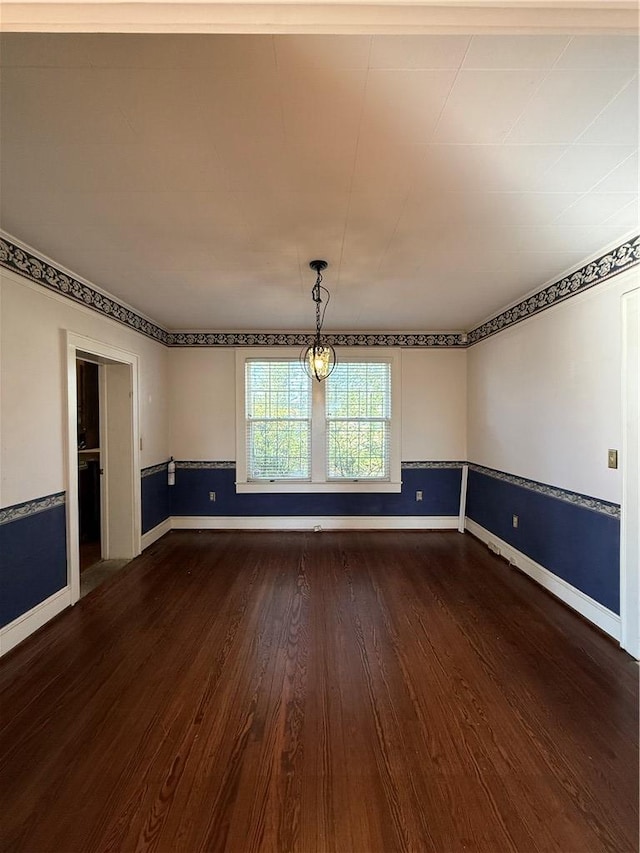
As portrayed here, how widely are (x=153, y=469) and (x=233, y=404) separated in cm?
122

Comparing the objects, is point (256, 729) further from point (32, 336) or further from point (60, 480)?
point (32, 336)

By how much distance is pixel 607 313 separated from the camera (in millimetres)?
2420

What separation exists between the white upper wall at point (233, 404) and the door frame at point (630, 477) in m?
2.40

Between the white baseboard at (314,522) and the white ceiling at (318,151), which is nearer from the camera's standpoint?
the white ceiling at (318,151)

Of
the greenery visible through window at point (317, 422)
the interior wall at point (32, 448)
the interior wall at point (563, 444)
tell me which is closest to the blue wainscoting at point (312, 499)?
the greenery visible through window at point (317, 422)

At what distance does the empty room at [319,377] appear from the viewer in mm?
1165

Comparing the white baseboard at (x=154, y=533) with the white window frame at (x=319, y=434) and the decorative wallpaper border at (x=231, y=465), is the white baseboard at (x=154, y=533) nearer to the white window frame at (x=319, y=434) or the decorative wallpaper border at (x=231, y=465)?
the decorative wallpaper border at (x=231, y=465)

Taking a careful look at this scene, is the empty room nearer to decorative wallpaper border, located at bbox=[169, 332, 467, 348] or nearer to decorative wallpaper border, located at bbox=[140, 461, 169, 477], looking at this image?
decorative wallpaper border, located at bbox=[140, 461, 169, 477]

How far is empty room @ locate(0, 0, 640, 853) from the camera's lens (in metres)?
1.17

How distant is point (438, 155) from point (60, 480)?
10.3 ft

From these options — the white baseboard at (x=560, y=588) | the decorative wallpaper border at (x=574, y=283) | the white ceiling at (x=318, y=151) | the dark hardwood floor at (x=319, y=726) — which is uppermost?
the white ceiling at (x=318, y=151)

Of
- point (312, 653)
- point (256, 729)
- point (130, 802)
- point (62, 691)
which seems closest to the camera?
point (130, 802)

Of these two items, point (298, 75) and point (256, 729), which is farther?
point (256, 729)

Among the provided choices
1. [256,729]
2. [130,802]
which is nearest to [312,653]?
[256,729]
